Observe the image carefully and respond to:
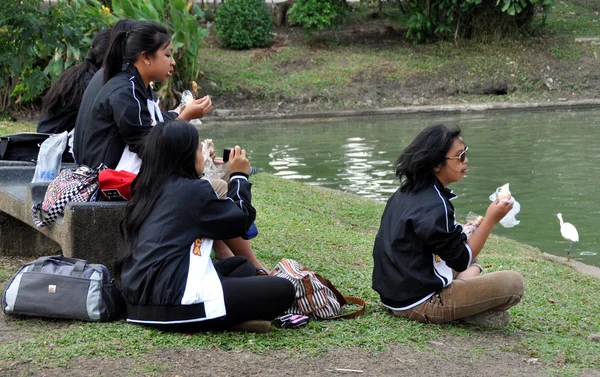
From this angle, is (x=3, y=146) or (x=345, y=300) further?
(x=3, y=146)

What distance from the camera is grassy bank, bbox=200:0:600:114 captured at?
2038 cm

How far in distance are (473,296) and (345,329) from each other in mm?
760

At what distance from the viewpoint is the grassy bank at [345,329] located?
14.5ft

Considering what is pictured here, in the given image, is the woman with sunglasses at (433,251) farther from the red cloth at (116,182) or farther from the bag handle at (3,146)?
the bag handle at (3,146)

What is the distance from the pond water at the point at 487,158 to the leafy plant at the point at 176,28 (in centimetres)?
123

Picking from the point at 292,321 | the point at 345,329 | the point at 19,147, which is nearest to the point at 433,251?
the point at 345,329

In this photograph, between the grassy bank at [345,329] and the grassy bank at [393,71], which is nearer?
the grassy bank at [345,329]

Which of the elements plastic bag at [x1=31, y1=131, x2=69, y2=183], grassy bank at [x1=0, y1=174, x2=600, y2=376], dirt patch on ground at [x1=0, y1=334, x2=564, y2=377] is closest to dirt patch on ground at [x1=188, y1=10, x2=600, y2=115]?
grassy bank at [x1=0, y1=174, x2=600, y2=376]

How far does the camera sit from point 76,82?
663 cm

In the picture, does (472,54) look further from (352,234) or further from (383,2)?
(352,234)

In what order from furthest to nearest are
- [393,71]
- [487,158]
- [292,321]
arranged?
[393,71] → [487,158] → [292,321]

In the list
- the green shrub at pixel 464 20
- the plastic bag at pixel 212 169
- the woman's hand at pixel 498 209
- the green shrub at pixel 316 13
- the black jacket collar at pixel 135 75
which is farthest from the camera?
the green shrub at pixel 464 20

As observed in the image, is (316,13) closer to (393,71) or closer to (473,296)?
(393,71)

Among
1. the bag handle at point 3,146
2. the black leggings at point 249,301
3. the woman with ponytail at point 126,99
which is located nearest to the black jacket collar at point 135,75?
the woman with ponytail at point 126,99
